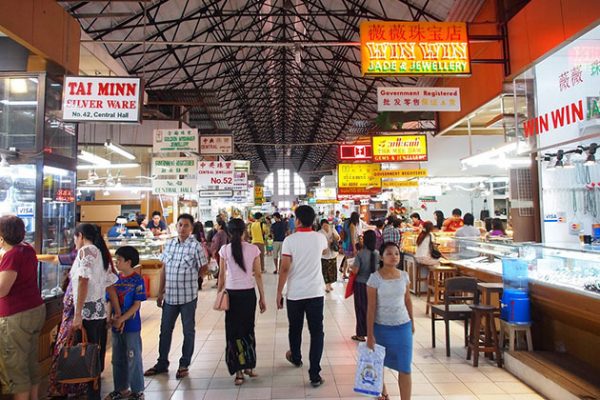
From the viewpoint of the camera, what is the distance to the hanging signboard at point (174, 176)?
9.62 metres

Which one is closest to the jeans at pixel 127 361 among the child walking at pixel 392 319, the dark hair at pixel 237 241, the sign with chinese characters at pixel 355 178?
the dark hair at pixel 237 241

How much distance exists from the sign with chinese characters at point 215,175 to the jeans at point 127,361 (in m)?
8.89

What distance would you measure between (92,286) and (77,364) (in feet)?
1.96

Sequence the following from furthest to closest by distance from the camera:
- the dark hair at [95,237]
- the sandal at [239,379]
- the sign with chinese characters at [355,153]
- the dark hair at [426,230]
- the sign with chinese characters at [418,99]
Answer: the sign with chinese characters at [355,153]
the dark hair at [426,230]
the sign with chinese characters at [418,99]
the sandal at [239,379]
the dark hair at [95,237]

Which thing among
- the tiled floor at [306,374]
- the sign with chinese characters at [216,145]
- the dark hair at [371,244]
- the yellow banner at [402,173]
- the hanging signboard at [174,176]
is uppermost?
the sign with chinese characters at [216,145]

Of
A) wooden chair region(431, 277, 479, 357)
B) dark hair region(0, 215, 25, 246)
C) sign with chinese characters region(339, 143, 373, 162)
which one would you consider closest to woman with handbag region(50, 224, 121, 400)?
dark hair region(0, 215, 25, 246)

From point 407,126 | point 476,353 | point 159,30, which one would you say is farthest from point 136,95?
point 407,126

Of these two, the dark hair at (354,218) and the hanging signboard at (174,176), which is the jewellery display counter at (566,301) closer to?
the dark hair at (354,218)

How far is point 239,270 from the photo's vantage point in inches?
156

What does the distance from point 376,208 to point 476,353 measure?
18.2 m

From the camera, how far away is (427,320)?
20.8 feet

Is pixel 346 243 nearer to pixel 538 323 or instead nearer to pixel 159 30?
pixel 538 323

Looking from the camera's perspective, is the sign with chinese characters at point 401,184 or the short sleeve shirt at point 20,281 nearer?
the short sleeve shirt at point 20,281

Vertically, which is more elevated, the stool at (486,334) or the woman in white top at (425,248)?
the woman in white top at (425,248)
